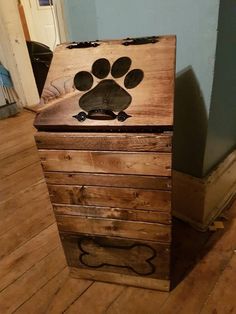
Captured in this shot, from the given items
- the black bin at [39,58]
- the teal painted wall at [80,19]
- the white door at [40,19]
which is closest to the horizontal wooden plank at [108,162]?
the teal painted wall at [80,19]

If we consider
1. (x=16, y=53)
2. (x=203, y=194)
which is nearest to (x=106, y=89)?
(x=203, y=194)

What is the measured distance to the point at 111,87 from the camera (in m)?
0.81

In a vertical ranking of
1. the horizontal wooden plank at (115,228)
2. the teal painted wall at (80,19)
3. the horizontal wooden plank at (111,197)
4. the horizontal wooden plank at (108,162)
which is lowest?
the horizontal wooden plank at (115,228)

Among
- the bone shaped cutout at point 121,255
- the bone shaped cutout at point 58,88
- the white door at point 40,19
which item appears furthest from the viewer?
the white door at point 40,19

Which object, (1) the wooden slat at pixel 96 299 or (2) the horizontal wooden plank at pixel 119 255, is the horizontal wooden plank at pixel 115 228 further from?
(1) the wooden slat at pixel 96 299

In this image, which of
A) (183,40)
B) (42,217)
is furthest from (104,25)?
(42,217)

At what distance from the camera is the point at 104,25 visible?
1238 millimetres

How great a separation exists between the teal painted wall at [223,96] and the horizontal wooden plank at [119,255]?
47 centimetres

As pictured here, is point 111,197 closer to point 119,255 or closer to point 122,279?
point 119,255

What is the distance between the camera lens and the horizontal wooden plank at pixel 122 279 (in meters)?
1.03

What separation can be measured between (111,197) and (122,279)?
402 millimetres

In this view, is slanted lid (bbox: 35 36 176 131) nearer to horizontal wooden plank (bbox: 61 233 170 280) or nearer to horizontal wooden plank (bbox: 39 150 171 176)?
horizontal wooden plank (bbox: 39 150 171 176)

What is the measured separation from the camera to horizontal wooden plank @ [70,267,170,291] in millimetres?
1026

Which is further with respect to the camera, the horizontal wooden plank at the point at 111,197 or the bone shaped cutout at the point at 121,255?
the bone shaped cutout at the point at 121,255
